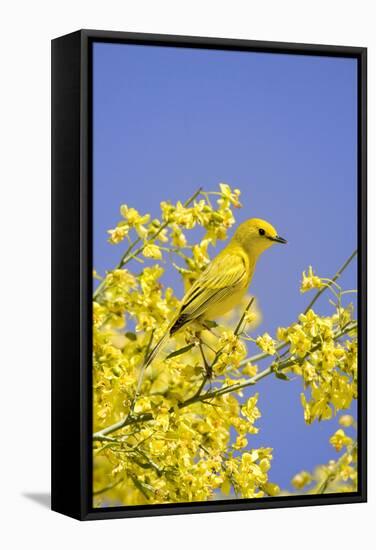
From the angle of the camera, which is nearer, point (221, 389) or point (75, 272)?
point (75, 272)

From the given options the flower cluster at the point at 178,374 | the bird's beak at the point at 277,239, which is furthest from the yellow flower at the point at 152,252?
the bird's beak at the point at 277,239

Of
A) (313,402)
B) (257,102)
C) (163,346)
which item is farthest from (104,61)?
(313,402)

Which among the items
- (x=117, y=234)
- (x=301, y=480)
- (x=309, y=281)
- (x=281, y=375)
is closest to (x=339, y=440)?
(x=301, y=480)

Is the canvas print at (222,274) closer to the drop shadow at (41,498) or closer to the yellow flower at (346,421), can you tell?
the yellow flower at (346,421)

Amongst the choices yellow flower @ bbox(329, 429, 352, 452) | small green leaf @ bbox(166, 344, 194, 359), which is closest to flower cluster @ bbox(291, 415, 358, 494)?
yellow flower @ bbox(329, 429, 352, 452)

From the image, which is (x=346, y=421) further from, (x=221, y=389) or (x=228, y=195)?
(x=228, y=195)

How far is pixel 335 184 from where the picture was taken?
5.75m

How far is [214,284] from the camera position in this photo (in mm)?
5441

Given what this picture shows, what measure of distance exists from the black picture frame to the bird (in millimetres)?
317

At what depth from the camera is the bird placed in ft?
17.6

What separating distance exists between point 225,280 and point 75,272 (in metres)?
0.61

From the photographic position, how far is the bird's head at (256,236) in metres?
5.50

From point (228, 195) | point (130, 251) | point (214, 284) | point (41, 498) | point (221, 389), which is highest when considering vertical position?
point (228, 195)

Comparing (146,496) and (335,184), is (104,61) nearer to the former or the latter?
(335,184)
